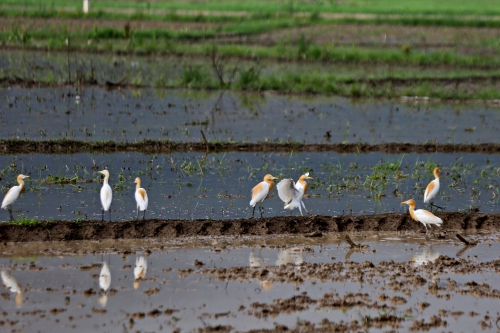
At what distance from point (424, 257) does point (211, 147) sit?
6.65 metres

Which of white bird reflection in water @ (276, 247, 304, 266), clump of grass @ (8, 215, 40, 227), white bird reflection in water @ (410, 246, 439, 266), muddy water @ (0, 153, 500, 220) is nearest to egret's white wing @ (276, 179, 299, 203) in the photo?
muddy water @ (0, 153, 500, 220)

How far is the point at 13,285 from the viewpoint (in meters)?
7.71

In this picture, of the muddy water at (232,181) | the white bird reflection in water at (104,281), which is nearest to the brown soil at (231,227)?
the muddy water at (232,181)

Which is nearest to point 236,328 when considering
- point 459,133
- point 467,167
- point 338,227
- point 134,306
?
point 134,306

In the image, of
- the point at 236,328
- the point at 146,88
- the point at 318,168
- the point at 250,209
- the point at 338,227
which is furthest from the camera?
the point at 146,88

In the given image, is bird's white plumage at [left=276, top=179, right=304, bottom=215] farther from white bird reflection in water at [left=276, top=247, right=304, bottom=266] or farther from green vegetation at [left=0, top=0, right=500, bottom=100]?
green vegetation at [left=0, top=0, right=500, bottom=100]

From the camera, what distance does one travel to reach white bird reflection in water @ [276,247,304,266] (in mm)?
8812

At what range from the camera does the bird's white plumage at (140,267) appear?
8.16 meters

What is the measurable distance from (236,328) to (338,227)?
3853 millimetres

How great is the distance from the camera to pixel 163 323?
267 inches

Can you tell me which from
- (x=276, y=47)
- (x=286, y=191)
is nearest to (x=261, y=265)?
(x=286, y=191)

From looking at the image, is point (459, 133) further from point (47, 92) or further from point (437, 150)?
point (47, 92)

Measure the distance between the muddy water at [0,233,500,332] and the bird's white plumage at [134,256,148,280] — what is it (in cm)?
2

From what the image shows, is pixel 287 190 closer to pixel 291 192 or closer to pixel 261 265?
pixel 291 192
